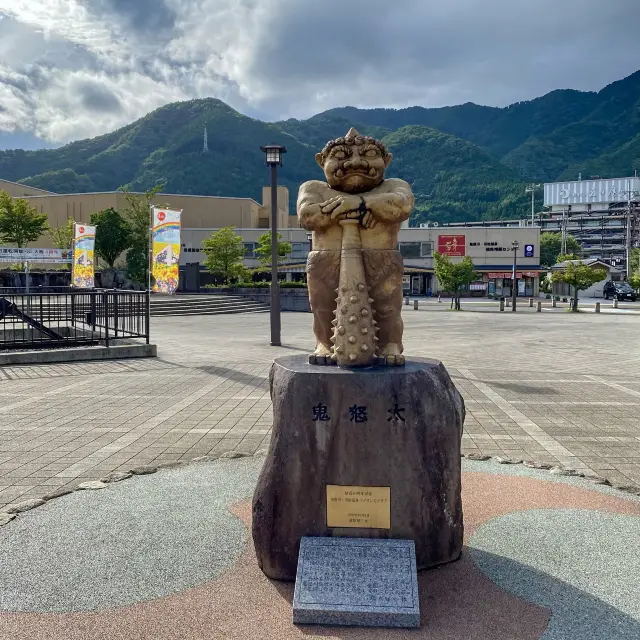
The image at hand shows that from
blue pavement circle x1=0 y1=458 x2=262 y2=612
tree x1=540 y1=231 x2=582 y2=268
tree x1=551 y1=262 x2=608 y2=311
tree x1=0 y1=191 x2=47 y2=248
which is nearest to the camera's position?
blue pavement circle x1=0 y1=458 x2=262 y2=612

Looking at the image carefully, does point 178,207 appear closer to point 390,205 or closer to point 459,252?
point 459,252

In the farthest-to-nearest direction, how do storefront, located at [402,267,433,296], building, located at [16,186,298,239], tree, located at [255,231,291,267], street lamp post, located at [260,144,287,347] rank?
building, located at [16,186,298,239], storefront, located at [402,267,433,296], tree, located at [255,231,291,267], street lamp post, located at [260,144,287,347]

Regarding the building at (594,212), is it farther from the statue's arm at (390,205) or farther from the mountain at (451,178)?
the statue's arm at (390,205)

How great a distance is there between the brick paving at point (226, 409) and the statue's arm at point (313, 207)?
3.31 meters

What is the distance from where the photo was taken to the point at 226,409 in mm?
8539

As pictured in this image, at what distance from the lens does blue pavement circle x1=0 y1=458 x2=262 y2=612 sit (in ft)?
11.6

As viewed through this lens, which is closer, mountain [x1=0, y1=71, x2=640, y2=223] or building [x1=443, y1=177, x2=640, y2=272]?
building [x1=443, y1=177, x2=640, y2=272]

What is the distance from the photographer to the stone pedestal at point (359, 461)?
3.72 m

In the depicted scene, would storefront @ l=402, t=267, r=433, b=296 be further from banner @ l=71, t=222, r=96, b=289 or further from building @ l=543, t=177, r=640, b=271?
building @ l=543, t=177, r=640, b=271

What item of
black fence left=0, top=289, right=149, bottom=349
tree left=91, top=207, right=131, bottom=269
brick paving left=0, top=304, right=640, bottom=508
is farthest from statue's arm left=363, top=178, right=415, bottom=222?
tree left=91, top=207, right=131, bottom=269

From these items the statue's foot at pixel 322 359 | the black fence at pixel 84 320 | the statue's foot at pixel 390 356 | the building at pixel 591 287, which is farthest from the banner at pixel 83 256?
the building at pixel 591 287

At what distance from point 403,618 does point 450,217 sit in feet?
Answer: 445

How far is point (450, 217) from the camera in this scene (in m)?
132

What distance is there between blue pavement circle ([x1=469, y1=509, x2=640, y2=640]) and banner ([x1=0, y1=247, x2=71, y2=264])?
943 inches
